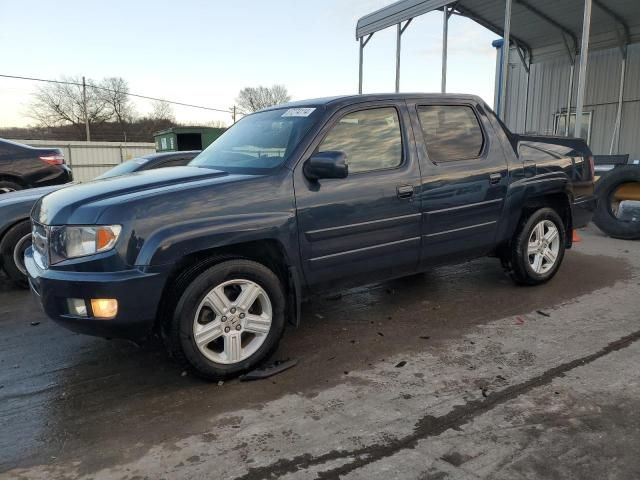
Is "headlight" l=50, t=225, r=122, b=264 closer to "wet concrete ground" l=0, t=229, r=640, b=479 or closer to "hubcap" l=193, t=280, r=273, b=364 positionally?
"hubcap" l=193, t=280, r=273, b=364

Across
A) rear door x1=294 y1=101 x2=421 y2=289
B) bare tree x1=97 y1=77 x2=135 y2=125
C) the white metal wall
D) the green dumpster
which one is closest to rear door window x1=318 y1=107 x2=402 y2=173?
rear door x1=294 y1=101 x2=421 y2=289

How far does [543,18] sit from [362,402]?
47.4 feet

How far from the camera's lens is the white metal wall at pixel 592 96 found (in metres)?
14.9

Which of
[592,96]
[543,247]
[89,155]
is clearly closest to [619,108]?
[592,96]

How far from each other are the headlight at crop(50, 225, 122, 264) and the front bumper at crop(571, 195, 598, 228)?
14.9ft

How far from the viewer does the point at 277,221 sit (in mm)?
3307

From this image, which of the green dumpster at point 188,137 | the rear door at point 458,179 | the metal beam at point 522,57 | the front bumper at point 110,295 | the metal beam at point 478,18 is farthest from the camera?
the green dumpster at point 188,137

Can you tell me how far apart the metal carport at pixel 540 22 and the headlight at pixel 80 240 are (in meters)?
10.6

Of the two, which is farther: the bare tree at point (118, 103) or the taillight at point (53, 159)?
the bare tree at point (118, 103)

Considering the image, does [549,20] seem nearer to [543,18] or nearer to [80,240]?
[543,18]

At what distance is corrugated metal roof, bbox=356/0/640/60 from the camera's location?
42.4 feet

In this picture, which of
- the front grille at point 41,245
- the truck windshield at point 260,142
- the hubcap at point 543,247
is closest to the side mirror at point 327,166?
the truck windshield at point 260,142

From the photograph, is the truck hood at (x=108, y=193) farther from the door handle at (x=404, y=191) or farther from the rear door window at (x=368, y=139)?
the door handle at (x=404, y=191)

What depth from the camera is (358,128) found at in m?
3.84
